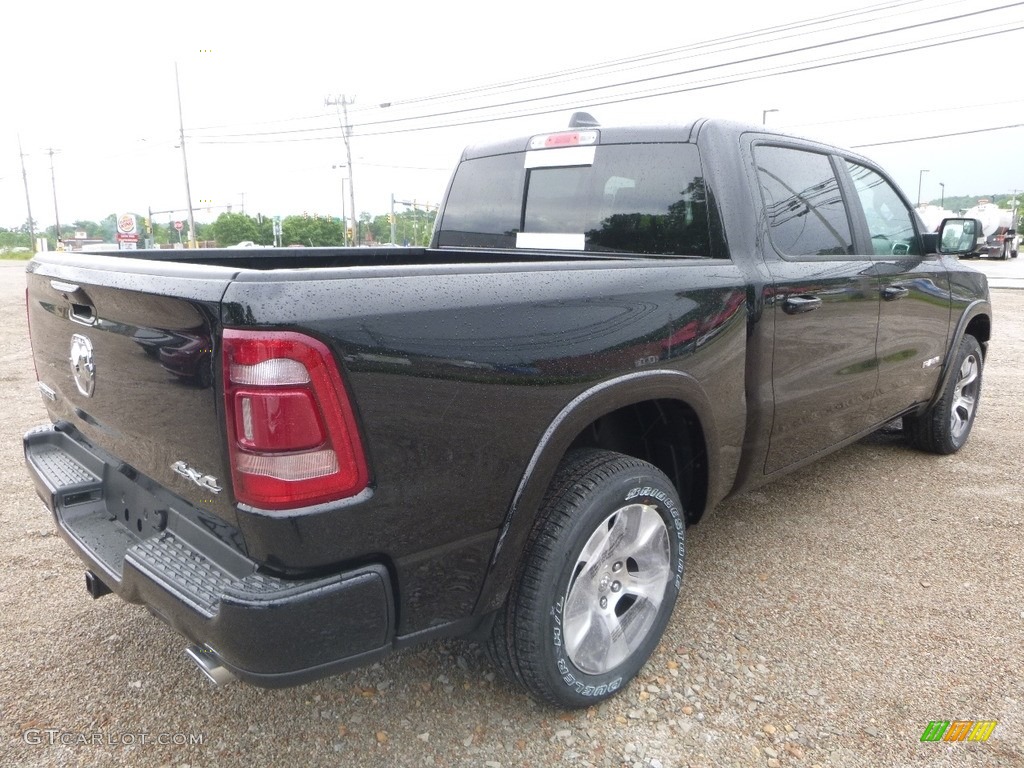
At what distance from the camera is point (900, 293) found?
361cm

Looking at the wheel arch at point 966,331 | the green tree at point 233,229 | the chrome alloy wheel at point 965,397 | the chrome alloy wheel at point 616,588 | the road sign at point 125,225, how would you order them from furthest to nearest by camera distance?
1. the green tree at point 233,229
2. the road sign at point 125,225
3. the chrome alloy wheel at point 965,397
4. the wheel arch at point 966,331
5. the chrome alloy wheel at point 616,588

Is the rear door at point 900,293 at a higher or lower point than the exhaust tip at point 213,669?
higher

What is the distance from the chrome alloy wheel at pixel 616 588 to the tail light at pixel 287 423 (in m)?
0.88

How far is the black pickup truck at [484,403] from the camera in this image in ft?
5.29

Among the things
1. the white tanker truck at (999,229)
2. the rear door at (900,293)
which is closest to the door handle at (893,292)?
the rear door at (900,293)

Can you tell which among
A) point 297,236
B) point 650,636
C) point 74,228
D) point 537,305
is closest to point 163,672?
point 650,636

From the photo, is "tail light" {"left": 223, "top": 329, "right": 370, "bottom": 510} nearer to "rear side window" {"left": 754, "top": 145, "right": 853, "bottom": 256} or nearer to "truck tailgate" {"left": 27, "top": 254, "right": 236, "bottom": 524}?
"truck tailgate" {"left": 27, "top": 254, "right": 236, "bottom": 524}

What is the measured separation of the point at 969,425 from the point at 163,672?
488cm

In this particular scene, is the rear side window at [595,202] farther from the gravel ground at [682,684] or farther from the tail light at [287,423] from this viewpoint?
the tail light at [287,423]

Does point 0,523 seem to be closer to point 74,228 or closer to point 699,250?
point 699,250

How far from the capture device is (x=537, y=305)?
1983 mm

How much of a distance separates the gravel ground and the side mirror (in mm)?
1550

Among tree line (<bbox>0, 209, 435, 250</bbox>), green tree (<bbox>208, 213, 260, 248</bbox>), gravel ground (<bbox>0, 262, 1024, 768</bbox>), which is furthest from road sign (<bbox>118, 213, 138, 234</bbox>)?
gravel ground (<bbox>0, 262, 1024, 768</bbox>)

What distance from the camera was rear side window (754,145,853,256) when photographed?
2945 mm
